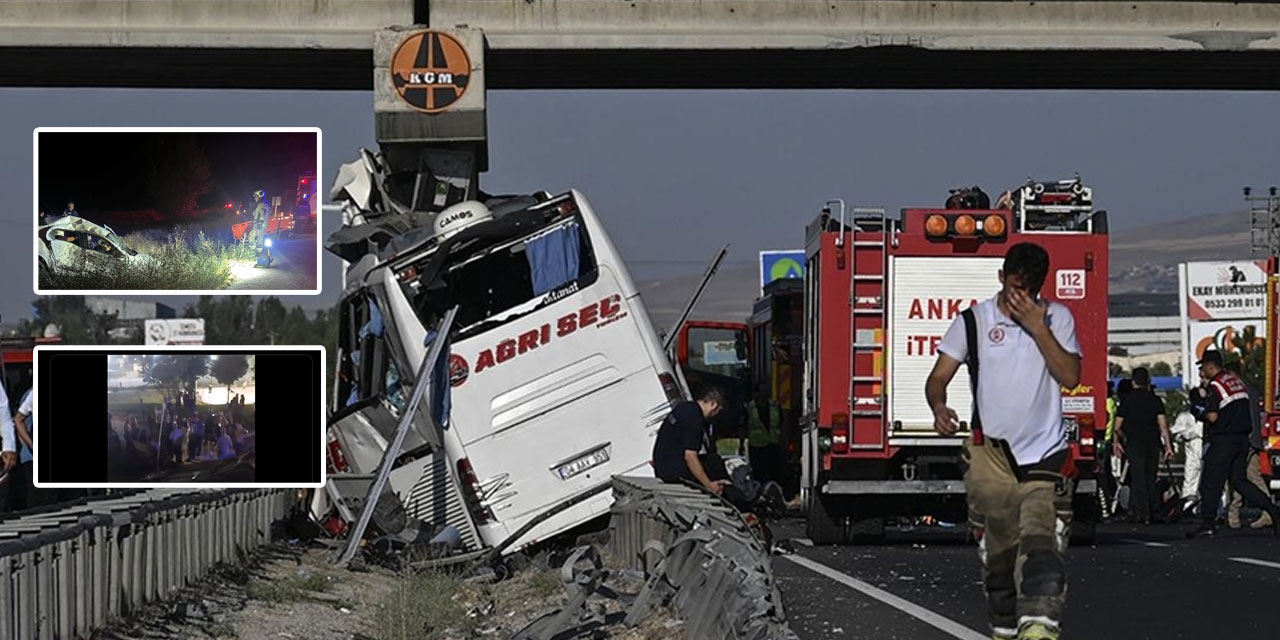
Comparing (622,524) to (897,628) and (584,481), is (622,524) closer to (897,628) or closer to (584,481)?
(584,481)

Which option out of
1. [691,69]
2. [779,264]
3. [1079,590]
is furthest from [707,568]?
[779,264]

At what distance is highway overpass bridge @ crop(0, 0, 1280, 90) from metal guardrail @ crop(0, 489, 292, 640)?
9.83 metres

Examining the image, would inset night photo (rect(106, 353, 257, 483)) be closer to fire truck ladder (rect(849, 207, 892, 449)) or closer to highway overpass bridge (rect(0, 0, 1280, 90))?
fire truck ladder (rect(849, 207, 892, 449))

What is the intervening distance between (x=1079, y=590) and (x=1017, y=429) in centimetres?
575

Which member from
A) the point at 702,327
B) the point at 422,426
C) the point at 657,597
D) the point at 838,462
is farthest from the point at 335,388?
the point at 702,327

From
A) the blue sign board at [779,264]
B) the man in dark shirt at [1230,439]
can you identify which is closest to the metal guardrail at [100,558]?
the man in dark shirt at [1230,439]

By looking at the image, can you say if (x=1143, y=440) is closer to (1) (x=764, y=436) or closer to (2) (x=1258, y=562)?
(1) (x=764, y=436)

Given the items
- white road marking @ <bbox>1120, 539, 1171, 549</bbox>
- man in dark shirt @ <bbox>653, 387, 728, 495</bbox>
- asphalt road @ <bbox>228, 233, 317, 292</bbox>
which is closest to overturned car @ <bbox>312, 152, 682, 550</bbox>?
man in dark shirt @ <bbox>653, 387, 728, 495</bbox>

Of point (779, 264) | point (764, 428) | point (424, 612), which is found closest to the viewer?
point (424, 612)

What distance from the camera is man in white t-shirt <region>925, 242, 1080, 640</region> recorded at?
8.80 metres

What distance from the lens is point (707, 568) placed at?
998 centimetres

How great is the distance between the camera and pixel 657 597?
477 inches

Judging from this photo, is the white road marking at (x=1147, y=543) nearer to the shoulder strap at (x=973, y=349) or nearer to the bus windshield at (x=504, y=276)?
the bus windshield at (x=504, y=276)

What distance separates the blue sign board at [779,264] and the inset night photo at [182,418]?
5323 centimetres
